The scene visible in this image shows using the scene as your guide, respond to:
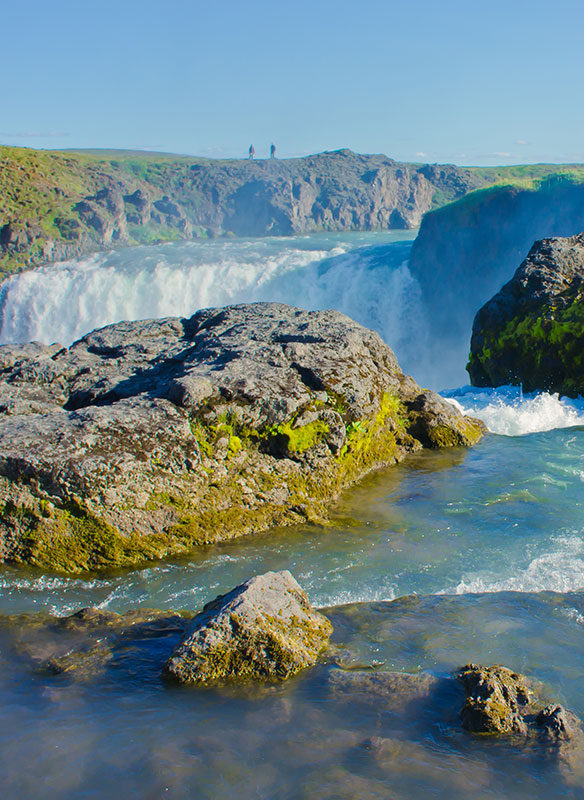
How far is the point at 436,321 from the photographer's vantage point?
31969 mm

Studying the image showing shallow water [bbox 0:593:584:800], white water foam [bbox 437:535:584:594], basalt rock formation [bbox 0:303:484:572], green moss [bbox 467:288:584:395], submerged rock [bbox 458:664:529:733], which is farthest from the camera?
green moss [bbox 467:288:584:395]

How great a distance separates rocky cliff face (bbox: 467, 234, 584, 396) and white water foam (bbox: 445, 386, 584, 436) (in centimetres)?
43

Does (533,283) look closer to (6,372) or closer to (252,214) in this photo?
(6,372)

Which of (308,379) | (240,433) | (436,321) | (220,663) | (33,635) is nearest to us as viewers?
(220,663)

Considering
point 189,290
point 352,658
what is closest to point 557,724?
point 352,658

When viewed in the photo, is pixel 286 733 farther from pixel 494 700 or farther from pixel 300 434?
pixel 300 434

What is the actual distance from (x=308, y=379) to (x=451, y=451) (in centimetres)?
278

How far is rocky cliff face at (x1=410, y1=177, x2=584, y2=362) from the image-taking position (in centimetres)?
3362

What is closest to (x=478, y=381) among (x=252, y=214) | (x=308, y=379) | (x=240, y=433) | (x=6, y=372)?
(x=308, y=379)

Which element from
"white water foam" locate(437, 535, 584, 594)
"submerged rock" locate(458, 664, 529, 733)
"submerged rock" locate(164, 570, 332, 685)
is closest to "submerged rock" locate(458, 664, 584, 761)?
"submerged rock" locate(458, 664, 529, 733)

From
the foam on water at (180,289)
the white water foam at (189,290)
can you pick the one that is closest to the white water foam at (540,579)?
the white water foam at (189,290)

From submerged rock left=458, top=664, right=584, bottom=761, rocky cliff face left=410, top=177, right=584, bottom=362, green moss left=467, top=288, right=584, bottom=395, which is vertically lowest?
submerged rock left=458, top=664, right=584, bottom=761

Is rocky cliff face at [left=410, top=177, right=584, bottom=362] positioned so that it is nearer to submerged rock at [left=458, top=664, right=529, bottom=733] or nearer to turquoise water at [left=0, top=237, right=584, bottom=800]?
turquoise water at [left=0, top=237, right=584, bottom=800]

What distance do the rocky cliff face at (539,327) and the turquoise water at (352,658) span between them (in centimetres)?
508
